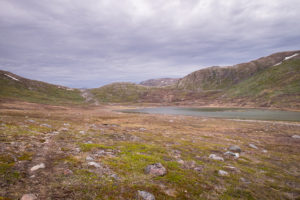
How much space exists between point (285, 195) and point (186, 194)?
8.68m

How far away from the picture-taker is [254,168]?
17.0 m

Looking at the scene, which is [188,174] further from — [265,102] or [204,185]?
[265,102]

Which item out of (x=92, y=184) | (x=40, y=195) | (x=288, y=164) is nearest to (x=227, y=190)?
(x=92, y=184)

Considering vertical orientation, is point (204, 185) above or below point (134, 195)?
below

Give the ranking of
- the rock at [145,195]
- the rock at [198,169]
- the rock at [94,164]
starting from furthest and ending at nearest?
the rock at [198,169] < the rock at [94,164] < the rock at [145,195]

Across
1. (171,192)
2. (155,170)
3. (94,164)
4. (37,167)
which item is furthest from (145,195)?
(37,167)

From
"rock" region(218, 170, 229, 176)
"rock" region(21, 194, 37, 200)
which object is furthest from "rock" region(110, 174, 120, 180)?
"rock" region(218, 170, 229, 176)

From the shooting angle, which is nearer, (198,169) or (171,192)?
(171,192)

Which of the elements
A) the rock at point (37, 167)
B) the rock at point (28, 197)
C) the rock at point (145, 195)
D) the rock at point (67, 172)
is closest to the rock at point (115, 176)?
the rock at point (145, 195)

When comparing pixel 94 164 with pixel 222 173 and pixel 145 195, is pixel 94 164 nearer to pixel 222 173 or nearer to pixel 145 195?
pixel 145 195

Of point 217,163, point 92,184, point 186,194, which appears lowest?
point 217,163

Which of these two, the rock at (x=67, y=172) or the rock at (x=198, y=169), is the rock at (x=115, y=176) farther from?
the rock at (x=198, y=169)

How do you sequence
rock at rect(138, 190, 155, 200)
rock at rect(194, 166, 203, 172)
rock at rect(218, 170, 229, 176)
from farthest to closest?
1. rock at rect(194, 166, 203, 172)
2. rock at rect(218, 170, 229, 176)
3. rock at rect(138, 190, 155, 200)

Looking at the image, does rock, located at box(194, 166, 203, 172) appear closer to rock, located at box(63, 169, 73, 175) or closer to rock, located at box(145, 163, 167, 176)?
rock, located at box(145, 163, 167, 176)
